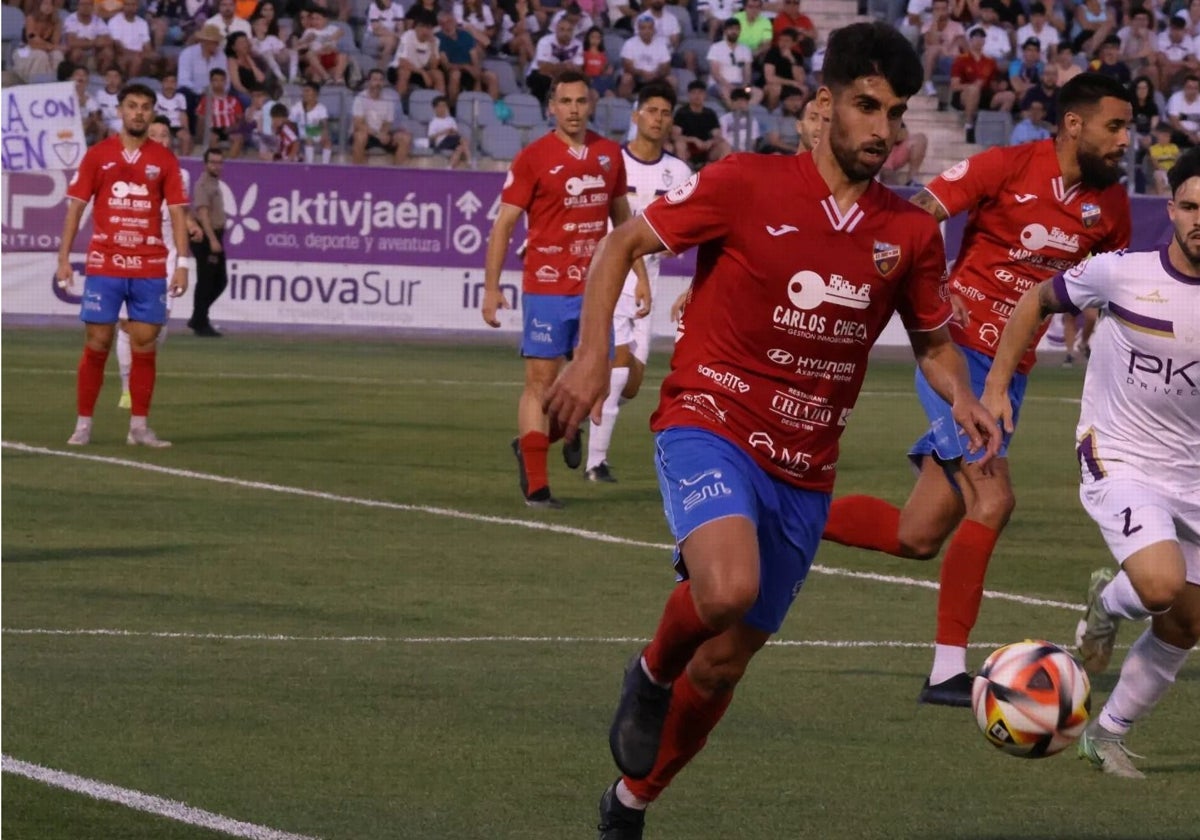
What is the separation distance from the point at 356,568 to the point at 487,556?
2.66 ft

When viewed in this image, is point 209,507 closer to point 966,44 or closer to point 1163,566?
point 1163,566

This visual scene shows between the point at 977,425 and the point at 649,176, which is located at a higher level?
the point at 977,425

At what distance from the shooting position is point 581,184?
13906mm

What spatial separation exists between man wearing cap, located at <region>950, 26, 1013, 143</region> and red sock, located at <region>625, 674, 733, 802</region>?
88.4ft

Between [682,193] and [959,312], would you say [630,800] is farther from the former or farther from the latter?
[959,312]

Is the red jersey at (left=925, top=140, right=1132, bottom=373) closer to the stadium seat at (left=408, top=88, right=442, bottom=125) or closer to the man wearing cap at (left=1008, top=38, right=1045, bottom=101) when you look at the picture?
the stadium seat at (left=408, top=88, right=442, bottom=125)

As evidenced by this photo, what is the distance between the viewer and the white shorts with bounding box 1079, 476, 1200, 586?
A: 6.97m

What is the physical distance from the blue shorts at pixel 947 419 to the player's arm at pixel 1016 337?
81cm

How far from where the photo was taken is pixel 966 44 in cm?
3291

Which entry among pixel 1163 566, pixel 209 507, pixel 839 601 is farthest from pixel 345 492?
pixel 1163 566

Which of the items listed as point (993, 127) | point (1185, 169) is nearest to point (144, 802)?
point (1185, 169)

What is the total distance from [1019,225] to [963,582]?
1466 millimetres

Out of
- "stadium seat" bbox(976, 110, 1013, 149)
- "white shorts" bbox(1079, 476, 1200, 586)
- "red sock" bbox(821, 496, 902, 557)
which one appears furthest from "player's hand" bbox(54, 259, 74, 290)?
"stadium seat" bbox(976, 110, 1013, 149)

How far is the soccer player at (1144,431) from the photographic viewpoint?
698 centimetres
